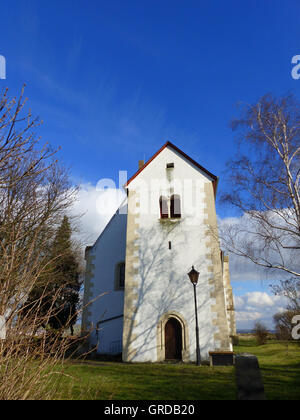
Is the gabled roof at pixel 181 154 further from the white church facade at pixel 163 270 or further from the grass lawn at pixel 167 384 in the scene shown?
the grass lawn at pixel 167 384

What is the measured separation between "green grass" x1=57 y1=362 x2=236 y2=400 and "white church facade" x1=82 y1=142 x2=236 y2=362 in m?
2.39

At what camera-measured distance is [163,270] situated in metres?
13.7

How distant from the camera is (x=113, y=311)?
15.9m

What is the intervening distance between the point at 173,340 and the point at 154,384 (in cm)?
539

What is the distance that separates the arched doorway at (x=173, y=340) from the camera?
12.5 meters

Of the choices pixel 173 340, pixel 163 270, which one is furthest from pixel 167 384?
pixel 163 270

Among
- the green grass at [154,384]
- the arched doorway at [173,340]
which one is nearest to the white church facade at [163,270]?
the arched doorway at [173,340]

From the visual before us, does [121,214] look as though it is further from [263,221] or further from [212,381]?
[212,381]

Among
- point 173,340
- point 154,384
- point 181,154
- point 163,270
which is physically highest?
point 181,154

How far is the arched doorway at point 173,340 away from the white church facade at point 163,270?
4 cm

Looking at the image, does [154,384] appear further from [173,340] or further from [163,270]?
[163,270]

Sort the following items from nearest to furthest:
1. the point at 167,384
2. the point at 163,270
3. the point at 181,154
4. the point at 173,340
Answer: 1. the point at 167,384
2. the point at 173,340
3. the point at 163,270
4. the point at 181,154
